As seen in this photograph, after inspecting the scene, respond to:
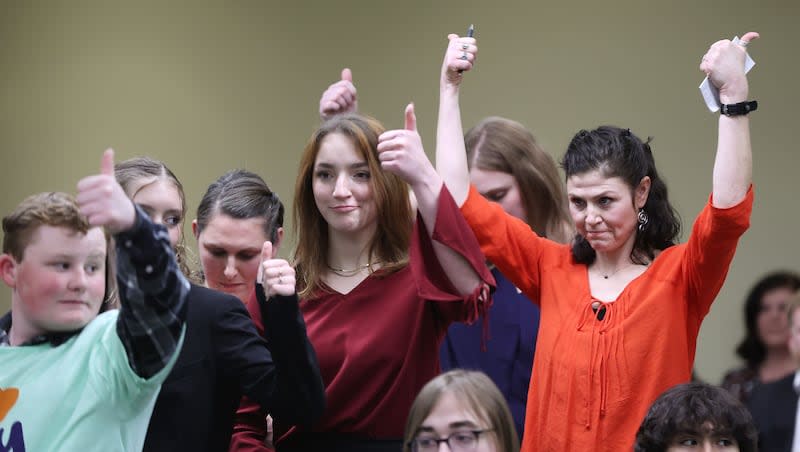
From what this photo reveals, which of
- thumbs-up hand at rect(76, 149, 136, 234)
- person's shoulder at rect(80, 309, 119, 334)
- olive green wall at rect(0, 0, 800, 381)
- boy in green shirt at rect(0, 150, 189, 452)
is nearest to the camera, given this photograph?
thumbs-up hand at rect(76, 149, 136, 234)

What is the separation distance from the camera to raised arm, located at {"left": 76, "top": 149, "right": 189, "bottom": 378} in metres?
1.84

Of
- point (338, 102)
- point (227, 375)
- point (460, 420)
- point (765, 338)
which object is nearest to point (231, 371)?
point (227, 375)

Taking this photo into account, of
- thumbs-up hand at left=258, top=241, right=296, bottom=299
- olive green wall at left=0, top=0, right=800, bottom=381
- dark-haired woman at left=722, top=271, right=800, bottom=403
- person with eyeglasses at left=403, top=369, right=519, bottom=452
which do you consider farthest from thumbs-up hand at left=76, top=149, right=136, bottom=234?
olive green wall at left=0, top=0, right=800, bottom=381

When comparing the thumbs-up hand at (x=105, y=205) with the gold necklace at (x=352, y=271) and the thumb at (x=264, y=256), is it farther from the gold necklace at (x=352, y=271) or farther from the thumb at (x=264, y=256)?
the gold necklace at (x=352, y=271)

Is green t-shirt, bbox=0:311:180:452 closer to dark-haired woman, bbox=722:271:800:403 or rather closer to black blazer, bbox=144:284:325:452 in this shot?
black blazer, bbox=144:284:325:452

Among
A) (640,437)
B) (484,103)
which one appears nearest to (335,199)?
(640,437)

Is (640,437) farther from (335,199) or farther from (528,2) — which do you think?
(528,2)

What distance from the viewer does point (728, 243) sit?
2422 mm

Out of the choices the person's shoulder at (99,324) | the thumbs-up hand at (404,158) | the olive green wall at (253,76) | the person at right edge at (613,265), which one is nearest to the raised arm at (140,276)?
the person's shoulder at (99,324)

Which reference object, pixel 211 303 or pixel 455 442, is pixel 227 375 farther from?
pixel 455 442

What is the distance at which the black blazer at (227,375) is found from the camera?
7.58 feet

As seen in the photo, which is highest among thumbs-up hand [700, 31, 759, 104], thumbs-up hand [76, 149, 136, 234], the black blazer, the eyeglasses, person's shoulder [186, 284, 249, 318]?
thumbs-up hand [700, 31, 759, 104]

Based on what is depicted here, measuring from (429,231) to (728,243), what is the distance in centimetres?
59

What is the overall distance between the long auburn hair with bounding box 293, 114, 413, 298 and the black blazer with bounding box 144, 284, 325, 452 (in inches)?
12.8
